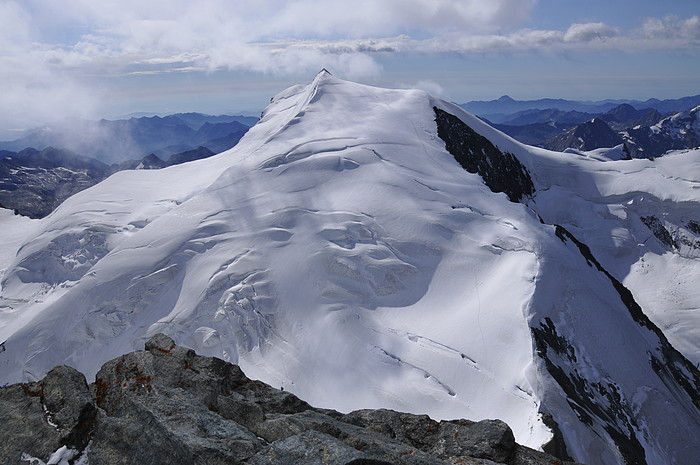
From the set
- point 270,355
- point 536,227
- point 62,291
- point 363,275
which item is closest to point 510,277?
point 536,227

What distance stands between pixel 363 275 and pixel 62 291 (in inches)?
1284

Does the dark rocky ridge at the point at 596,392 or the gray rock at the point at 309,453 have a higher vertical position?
the gray rock at the point at 309,453

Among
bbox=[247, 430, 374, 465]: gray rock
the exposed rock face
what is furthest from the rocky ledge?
the exposed rock face

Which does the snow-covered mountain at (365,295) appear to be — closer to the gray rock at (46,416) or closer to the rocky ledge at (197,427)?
the rocky ledge at (197,427)

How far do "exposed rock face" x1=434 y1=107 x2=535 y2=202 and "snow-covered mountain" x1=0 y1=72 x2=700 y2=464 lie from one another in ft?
3.59

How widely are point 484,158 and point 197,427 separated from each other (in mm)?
69864

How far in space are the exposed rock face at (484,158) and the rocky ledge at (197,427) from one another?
179 feet

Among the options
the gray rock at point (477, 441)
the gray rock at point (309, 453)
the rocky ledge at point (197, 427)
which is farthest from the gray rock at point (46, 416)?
the gray rock at point (477, 441)

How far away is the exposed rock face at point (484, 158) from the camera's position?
232 ft

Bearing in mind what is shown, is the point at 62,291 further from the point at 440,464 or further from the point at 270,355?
the point at 440,464

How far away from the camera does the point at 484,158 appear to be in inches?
2968

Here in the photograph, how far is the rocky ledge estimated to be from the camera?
37.6 feet

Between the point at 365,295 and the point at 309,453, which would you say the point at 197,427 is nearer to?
the point at 309,453

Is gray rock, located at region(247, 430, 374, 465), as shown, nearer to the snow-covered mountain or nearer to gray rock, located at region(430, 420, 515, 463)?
gray rock, located at region(430, 420, 515, 463)
